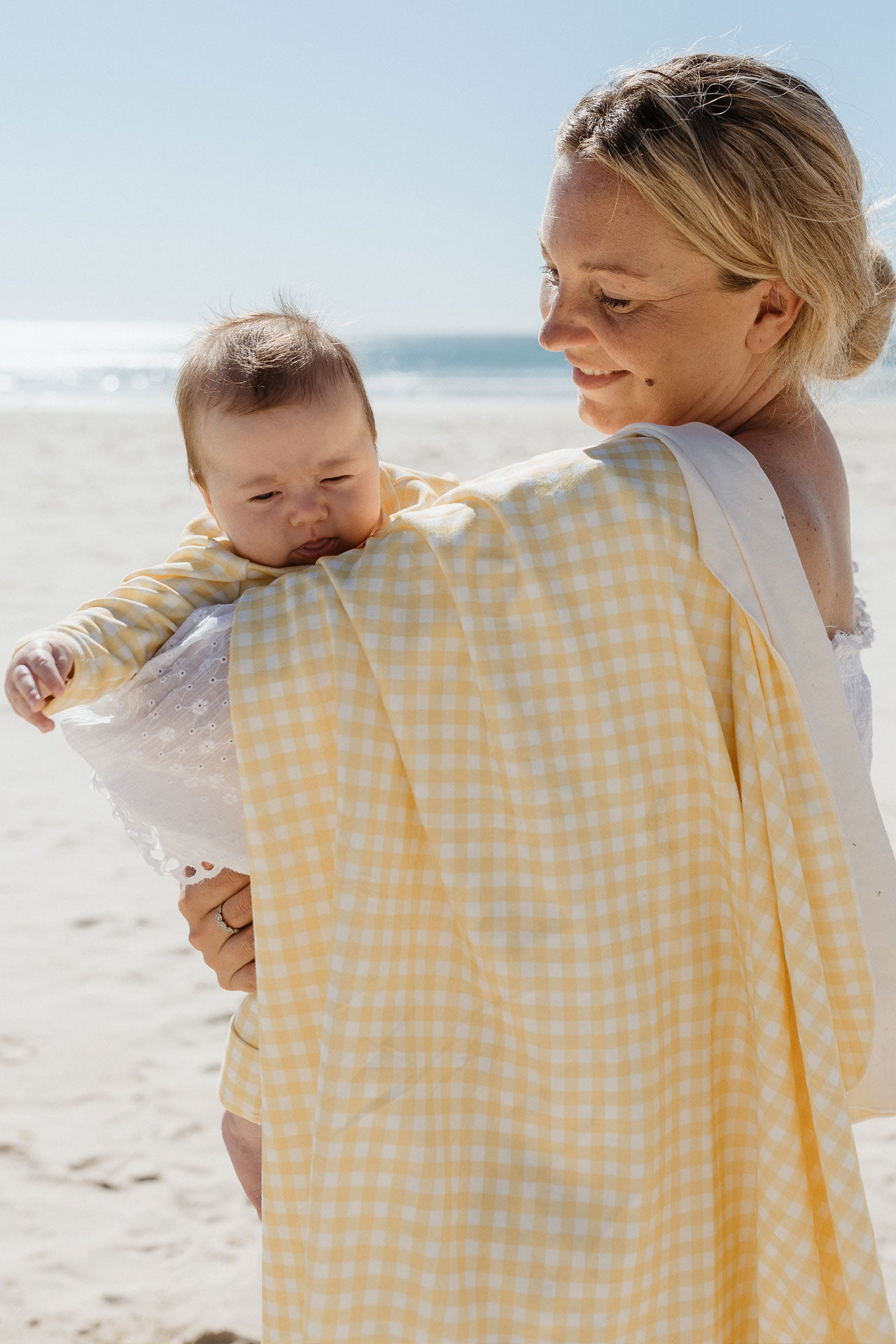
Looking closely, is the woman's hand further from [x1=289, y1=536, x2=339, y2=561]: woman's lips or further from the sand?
the sand

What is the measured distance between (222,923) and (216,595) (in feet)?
1.59

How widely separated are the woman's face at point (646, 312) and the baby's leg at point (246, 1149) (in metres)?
1.24

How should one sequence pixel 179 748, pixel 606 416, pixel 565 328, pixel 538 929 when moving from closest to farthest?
pixel 538 929 < pixel 179 748 < pixel 565 328 < pixel 606 416

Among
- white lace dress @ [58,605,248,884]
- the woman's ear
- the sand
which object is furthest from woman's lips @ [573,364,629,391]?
white lace dress @ [58,605,248,884]

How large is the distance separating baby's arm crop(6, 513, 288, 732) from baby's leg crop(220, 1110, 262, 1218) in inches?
30.6

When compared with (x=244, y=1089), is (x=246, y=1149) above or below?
below

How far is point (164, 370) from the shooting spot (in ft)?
127

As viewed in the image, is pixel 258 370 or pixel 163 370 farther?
pixel 163 370

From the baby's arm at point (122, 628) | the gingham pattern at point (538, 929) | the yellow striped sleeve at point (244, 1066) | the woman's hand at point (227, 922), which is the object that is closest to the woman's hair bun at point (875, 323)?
the gingham pattern at point (538, 929)

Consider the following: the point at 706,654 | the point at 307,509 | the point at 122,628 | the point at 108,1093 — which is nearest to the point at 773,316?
the point at 706,654

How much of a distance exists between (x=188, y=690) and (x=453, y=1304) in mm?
769

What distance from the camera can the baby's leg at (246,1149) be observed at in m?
1.90

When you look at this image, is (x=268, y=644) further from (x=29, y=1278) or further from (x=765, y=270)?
(x=29, y=1278)

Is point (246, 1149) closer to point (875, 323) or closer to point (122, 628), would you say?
point (122, 628)
